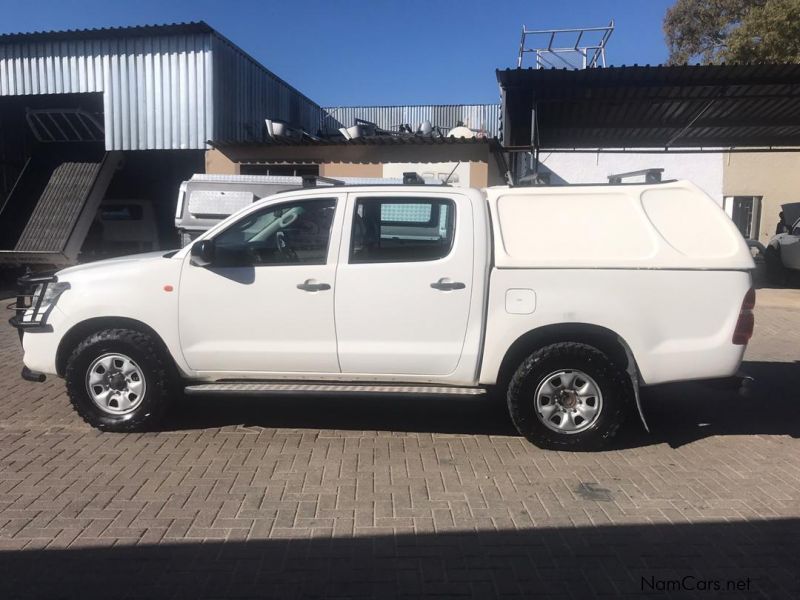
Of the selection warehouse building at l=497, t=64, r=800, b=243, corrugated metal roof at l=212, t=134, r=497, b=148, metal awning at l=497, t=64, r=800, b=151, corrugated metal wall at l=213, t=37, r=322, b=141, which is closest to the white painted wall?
warehouse building at l=497, t=64, r=800, b=243

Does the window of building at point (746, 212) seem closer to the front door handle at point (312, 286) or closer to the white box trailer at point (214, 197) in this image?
the white box trailer at point (214, 197)

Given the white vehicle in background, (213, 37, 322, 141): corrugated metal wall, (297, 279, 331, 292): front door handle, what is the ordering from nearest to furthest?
(297, 279, 331, 292): front door handle, (213, 37, 322, 141): corrugated metal wall, the white vehicle in background

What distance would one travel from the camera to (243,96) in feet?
52.8

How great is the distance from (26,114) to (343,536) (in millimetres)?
17326

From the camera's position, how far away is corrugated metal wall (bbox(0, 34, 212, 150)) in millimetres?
14438

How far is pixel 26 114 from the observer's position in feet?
56.4

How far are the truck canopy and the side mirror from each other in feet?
6.81

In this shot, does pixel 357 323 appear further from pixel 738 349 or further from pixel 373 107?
pixel 373 107

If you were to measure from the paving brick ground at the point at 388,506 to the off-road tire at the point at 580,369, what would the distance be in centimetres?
13

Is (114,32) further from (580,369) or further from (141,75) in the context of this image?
(580,369)

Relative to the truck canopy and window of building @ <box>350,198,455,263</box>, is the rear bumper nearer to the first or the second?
the truck canopy

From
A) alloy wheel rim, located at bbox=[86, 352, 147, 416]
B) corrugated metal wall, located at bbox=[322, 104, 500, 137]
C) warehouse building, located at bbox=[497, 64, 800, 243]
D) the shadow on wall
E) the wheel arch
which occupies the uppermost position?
corrugated metal wall, located at bbox=[322, 104, 500, 137]

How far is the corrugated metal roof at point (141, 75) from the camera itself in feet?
47.2

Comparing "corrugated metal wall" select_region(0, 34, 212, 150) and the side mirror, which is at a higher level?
"corrugated metal wall" select_region(0, 34, 212, 150)
